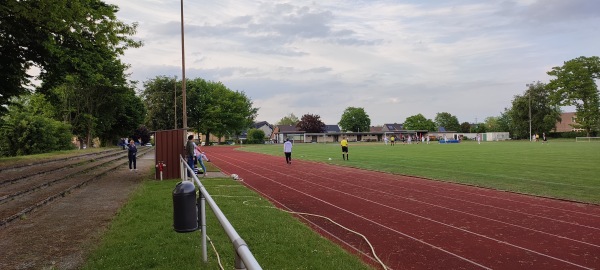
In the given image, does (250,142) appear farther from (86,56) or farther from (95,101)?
(86,56)

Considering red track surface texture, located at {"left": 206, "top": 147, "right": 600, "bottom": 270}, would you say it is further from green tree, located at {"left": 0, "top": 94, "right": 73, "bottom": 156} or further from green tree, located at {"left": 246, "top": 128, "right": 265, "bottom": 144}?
green tree, located at {"left": 246, "top": 128, "right": 265, "bottom": 144}

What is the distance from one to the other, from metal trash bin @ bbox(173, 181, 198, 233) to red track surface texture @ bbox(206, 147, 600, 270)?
9.93ft

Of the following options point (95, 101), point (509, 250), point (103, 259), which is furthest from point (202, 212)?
point (95, 101)

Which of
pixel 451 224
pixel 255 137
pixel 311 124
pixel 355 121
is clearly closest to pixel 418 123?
pixel 355 121

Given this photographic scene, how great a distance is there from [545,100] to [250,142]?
214 feet

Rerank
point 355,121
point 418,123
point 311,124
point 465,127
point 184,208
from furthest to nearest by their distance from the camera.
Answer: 1. point 465,127
2. point 418,123
3. point 355,121
4. point 311,124
5. point 184,208

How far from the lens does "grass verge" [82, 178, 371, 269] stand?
5.57 m

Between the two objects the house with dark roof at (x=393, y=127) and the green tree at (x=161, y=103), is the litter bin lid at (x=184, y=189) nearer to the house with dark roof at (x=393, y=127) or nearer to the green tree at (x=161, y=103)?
the green tree at (x=161, y=103)

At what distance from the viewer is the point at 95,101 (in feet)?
170

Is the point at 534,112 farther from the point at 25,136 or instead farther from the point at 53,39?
the point at 53,39

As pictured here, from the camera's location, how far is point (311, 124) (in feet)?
385

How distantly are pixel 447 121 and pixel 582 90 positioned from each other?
75839mm

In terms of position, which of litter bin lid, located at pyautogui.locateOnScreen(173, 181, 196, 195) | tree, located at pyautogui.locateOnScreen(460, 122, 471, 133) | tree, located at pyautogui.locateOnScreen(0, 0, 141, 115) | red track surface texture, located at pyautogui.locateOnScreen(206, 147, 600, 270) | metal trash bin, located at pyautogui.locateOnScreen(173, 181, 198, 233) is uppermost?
tree, located at pyautogui.locateOnScreen(0, 0, 141, 115)

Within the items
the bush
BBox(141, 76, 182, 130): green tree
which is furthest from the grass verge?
BBox(141, 76, 182, 130): green tree
